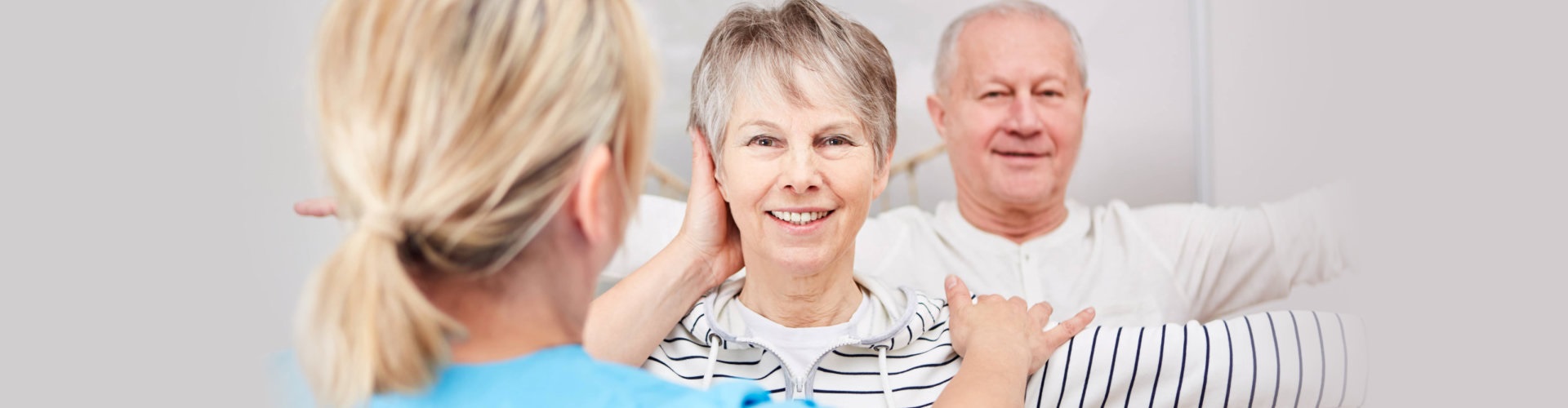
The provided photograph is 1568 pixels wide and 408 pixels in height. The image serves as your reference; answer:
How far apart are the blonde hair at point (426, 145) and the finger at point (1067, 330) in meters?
0.68

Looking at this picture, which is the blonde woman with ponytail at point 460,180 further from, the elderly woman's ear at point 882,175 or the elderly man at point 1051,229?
the elderly man at point 1051,229

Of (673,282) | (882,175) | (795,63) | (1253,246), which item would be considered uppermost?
(795,63)

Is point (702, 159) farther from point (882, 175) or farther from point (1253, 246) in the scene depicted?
point (1253, 246)

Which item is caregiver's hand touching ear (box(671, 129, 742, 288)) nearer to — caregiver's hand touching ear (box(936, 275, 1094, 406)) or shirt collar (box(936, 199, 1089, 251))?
caregiver's hand touching ear (box(936, 275, 1094, 406))

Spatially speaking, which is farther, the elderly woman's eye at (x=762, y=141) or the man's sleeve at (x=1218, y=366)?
the elderly woman's eye at (x=762, y=141)

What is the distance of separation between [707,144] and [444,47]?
27.2 inches

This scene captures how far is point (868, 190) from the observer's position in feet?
4.45

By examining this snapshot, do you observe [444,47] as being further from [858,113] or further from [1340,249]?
[1340,249]

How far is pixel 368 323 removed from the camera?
2.40 ft

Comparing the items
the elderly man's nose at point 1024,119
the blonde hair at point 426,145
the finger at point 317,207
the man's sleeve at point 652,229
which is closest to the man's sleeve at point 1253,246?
the elderly man's nose at point 1024,119

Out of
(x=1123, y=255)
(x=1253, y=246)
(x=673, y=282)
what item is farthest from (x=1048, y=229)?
(x=673, y=282)

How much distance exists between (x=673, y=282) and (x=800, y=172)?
0.71 feet

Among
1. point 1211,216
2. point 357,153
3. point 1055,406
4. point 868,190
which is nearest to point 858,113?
point 868,190

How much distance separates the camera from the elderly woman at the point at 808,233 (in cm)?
131
